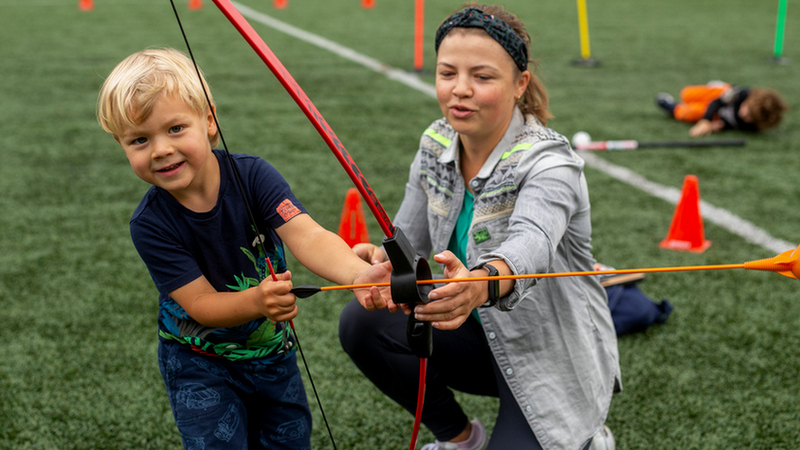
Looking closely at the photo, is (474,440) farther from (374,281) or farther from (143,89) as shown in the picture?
(143,89)

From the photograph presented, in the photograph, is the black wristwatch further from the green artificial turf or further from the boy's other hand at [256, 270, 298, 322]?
the green artificial turf

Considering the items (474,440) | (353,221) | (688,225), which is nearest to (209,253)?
(474,440)

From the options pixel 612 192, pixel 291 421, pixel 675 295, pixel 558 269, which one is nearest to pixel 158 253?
pixel 291 421

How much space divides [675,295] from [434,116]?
3.43 metres

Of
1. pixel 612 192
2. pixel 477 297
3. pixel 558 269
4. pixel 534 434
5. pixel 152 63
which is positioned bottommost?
pixel 612 192

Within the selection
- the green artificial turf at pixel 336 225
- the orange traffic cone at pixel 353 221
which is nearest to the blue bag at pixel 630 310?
the green artificial turf at pixel 336 225

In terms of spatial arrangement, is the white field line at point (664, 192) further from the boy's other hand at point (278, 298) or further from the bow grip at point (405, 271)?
the boy's other hand at point (278, 298)

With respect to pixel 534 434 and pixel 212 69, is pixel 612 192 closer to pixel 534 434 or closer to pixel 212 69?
pixel 534 434

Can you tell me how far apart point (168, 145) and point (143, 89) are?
133 mm

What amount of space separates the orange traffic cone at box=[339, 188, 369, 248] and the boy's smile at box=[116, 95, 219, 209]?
1864 millimetres

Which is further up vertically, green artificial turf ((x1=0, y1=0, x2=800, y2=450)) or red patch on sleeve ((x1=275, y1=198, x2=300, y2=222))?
red patch on sleeve ((x1=275, y1=198, x2=300, y2=222))

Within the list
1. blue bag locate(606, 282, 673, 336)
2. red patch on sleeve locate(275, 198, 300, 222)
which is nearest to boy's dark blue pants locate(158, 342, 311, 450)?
red patch on sleeve locate(275, 198, 300, 222)

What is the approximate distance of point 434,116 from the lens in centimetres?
649

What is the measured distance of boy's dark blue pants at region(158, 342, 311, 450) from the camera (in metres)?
1.90
